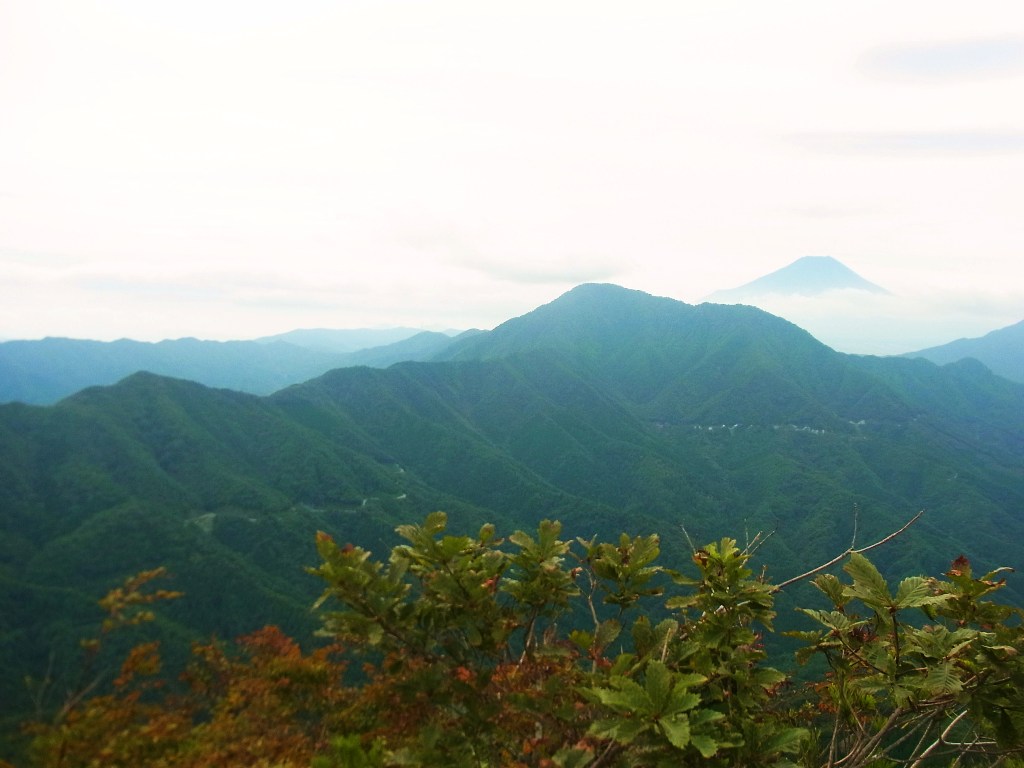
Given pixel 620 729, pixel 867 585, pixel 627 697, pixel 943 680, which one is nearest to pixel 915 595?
pixel 867 585

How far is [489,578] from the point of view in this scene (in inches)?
228

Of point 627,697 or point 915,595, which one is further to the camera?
point 915,595

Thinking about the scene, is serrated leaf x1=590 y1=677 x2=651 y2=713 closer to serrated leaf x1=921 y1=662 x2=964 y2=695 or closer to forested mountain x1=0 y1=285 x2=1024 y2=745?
serrated leaf x1=921 y1=662 x2=964 y2=695

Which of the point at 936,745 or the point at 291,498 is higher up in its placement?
the point at 936,745

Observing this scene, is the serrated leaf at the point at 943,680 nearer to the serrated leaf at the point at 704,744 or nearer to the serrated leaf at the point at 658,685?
the serrated leaf at the point at 704,744

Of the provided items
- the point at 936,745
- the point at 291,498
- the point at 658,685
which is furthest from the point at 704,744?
the point at 291,498

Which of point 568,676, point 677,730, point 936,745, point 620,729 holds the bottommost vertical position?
point 936,745

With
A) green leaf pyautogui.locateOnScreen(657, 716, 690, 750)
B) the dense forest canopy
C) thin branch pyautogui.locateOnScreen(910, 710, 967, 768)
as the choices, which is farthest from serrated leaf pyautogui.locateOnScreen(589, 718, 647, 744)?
thin branch pyautogui.locateOnScreen(910, 710, 967, 768)

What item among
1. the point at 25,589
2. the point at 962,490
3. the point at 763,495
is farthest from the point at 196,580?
the point at 962,490

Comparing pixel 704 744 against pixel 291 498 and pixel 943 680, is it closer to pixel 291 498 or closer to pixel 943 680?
pixel 943 680

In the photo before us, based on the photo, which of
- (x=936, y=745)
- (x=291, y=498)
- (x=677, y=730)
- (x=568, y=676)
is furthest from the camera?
(x=291, y=498)

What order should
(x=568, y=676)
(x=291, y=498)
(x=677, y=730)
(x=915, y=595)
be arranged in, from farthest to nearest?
(x=291, y=498) < (x=568, y=676) < (x=915, y=595) < (x=677, y=730)

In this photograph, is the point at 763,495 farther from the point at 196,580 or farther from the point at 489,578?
the point at 489,578

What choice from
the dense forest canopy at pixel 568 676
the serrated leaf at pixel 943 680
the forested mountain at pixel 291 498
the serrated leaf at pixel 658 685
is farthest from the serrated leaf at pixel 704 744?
the forested mountain at pixel 291 498
